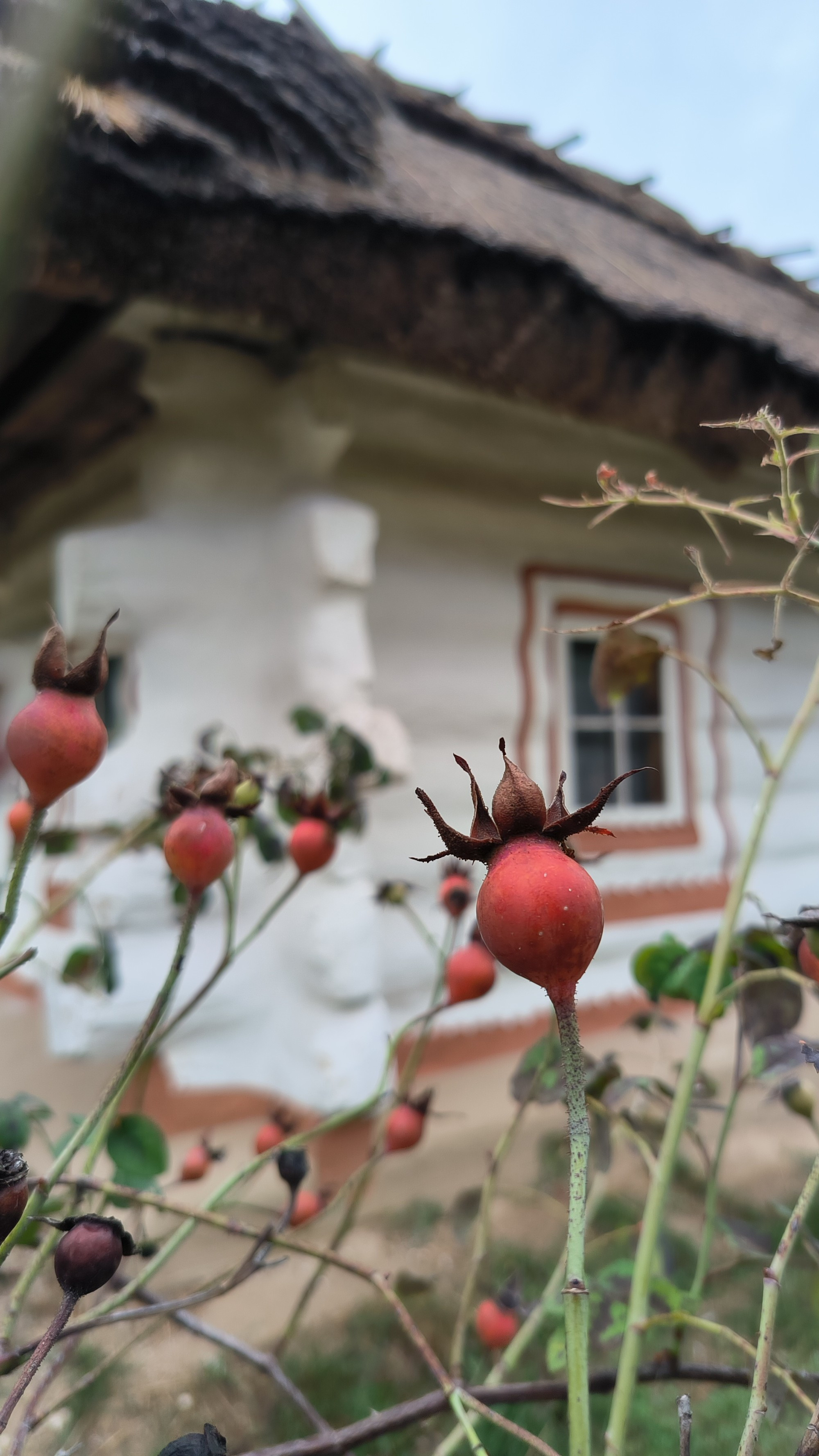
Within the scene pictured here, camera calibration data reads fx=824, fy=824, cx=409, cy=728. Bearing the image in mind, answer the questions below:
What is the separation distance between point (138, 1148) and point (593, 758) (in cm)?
203

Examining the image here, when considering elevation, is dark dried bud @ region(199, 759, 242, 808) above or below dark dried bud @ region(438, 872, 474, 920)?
above

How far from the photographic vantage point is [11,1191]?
1.17ft

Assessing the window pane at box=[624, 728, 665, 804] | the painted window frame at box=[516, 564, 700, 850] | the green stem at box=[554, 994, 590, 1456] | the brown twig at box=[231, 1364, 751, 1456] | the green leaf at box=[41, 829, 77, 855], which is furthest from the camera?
the window pane at box=[624, 728, 665, 804]

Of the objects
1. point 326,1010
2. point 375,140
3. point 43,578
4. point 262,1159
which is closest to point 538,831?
point 262,1159

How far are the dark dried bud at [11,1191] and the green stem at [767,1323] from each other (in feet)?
1.06

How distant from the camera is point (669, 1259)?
0.89m

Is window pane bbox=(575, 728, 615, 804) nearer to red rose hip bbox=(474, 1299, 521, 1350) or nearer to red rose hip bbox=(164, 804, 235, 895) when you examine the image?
red rose hip bbox=(474, 1299, 521, 1350)

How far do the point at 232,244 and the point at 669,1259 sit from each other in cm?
155

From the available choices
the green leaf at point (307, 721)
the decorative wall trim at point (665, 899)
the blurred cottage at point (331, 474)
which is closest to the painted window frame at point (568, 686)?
the blurred cottage at point (331, 474)

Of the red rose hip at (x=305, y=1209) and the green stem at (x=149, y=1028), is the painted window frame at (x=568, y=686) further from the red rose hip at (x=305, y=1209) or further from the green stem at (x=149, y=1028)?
the green stem at (x=149, y=1028)

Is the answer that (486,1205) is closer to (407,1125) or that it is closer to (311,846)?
(407,1125)

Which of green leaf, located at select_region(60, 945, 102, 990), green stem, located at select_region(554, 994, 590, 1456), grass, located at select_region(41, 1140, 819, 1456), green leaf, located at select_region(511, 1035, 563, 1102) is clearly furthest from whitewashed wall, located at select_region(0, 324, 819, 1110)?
green stem, located at select_region(554, 994, 590, 1456)

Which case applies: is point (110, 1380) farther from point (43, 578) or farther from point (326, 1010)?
point (43, 578)

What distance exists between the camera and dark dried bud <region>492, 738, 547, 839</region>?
12.7 inches
